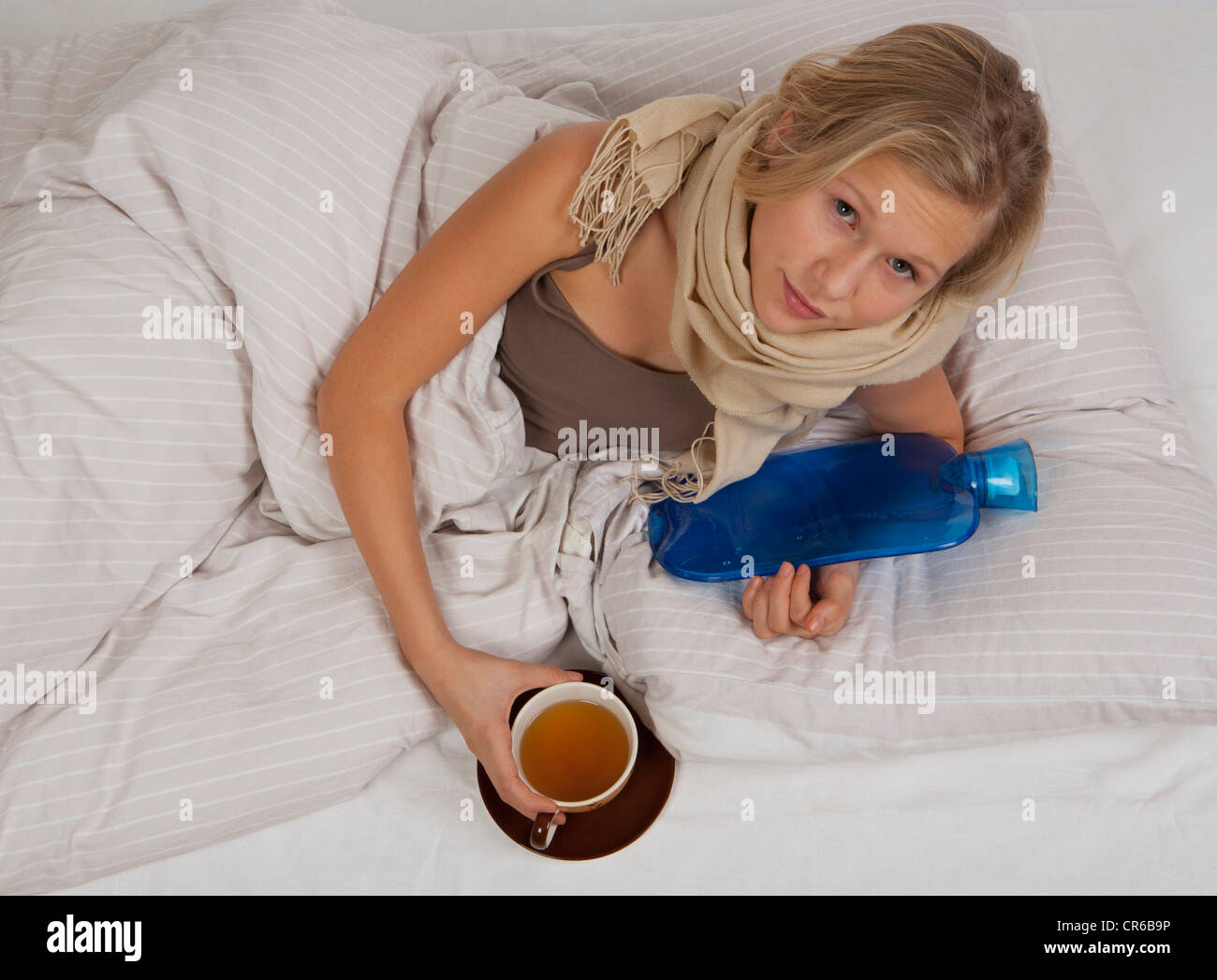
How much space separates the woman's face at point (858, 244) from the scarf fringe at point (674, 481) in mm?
256

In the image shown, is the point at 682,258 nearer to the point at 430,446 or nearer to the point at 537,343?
the point at 537,343

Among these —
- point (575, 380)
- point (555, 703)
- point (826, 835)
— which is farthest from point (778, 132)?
point (826, 835)

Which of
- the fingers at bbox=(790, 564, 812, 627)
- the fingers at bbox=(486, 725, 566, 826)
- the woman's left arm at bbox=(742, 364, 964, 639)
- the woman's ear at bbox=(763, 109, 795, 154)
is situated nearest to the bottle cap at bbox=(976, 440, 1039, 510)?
the woman's left arm at bbox=(742, 364, 964, 639)

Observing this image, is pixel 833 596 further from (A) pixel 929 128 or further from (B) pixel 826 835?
(A) pixel 929 128

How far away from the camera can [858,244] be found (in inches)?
28.1

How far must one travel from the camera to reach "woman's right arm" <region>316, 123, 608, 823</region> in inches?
32.1

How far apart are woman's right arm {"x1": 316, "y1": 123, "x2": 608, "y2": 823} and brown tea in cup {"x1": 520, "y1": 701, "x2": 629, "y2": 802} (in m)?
0.03

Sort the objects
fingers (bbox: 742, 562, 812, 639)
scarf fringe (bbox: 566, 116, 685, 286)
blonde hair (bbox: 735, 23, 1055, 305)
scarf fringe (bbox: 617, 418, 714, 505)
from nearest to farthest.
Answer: blonde hair (bbox: 735, 23, 1055, 305) → scarf fringe (bbox: 566, 116, 685, 286) → fingers (bbox: 742, 562, 812, 639) → scarf fringe (bbox: 617, 418, 714, 505)

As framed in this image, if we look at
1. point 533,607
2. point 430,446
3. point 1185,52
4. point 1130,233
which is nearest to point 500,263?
point 430,446

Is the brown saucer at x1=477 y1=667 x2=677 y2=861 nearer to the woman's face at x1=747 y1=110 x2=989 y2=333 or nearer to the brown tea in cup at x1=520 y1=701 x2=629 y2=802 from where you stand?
the brown tea in cup at x1=520 y1=701 x2=629 y2=802

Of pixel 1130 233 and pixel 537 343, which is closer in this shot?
pixel 537 343
